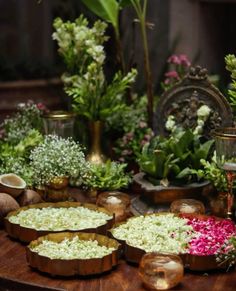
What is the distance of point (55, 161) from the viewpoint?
318 centimetres

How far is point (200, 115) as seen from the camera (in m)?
3.34

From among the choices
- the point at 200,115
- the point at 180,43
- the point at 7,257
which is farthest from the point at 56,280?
the point at 180,43

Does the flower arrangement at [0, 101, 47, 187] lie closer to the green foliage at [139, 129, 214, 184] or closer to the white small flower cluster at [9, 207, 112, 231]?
the white small flower cluster at [9, 207, 112, 231]

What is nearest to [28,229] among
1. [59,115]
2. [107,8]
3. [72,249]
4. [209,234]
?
[72,249]

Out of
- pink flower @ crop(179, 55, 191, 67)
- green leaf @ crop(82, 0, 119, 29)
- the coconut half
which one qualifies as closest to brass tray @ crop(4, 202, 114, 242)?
the coconut half

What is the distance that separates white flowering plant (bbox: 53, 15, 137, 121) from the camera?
138 inches

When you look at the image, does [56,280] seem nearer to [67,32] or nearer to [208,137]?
[208,137]

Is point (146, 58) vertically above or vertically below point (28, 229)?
above

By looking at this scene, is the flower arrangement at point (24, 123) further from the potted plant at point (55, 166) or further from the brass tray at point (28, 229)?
the brass tray at point (28, 229)

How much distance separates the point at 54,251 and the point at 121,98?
1.48 meters

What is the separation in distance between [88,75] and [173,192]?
746 millimetres

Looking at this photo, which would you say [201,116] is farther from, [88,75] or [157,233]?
[157,233]

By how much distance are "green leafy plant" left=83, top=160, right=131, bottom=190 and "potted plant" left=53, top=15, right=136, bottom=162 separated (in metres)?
0.23

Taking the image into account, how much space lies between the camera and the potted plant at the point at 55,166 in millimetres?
3172
